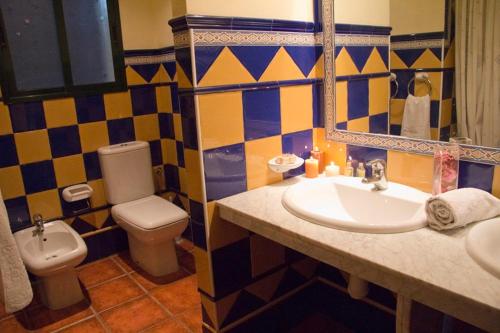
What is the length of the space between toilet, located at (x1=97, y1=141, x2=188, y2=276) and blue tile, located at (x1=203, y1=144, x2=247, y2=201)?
889 millimetres

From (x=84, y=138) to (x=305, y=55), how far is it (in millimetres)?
1633

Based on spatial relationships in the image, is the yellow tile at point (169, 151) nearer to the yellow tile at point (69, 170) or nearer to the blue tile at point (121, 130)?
the blue tile at point (121, 130)

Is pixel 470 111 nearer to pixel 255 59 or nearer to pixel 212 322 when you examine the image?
pixel 255 59

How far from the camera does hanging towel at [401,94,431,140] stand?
1490 millimetres

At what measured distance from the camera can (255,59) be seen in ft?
5.36

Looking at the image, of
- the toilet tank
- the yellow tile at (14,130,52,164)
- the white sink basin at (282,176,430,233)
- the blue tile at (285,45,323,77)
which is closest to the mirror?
the blue tile at (285,45,323,77)

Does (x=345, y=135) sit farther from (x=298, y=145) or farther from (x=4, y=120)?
(x=4, y=120)

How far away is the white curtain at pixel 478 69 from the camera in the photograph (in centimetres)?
129

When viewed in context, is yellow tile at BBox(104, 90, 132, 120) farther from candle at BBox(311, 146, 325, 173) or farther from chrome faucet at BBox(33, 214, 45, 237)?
candle at BBox(311, 146, 325, 173)

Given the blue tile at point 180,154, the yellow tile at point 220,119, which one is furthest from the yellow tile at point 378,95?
the blue tile at point 180,154

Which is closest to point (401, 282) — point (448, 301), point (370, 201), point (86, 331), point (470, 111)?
point (448, 301)

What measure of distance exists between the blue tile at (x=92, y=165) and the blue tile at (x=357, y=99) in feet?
5.84

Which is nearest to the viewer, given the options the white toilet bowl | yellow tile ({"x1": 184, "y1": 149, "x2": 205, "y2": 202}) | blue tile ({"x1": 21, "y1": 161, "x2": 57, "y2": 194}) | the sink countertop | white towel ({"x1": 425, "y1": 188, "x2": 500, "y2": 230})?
the sink countertop

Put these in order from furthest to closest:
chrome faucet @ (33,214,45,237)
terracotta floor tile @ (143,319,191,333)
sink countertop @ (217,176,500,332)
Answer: chrome faucet @ (33,214,45,237)
terracotta floor tile @ (143,319,191,333)
sink countertop @ (217,176,500,332)
